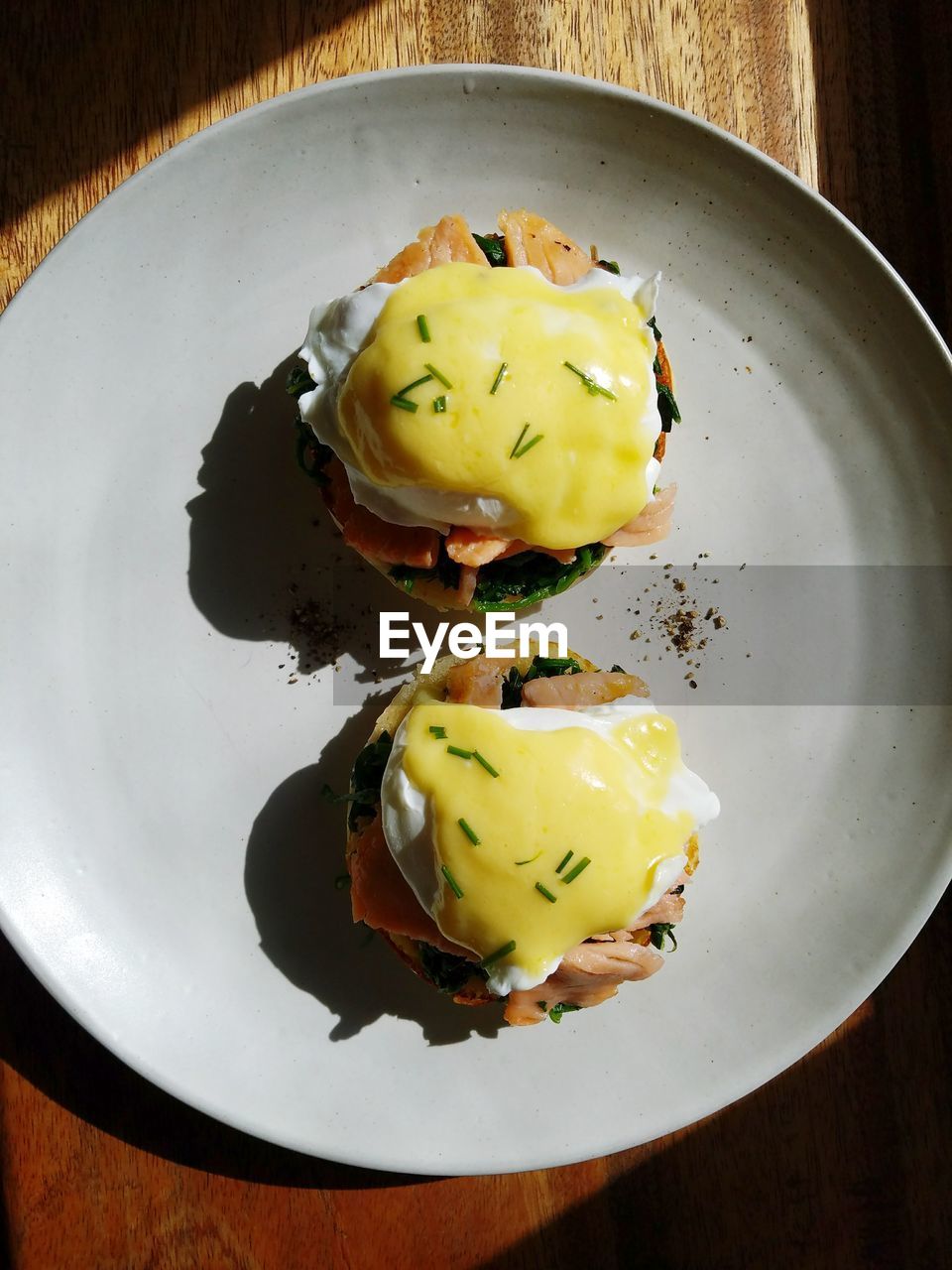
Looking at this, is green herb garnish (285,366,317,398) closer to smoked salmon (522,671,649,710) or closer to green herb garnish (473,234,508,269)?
green herb garnish (473,234,508,269)

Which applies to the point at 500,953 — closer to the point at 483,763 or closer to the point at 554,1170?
the point at 483,763

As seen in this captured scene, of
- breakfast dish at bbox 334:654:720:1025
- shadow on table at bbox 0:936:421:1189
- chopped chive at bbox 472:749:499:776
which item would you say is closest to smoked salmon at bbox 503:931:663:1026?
breakfast dish at bbox 334:654:720:1025

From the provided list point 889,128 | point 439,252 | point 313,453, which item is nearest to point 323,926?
point 313,453

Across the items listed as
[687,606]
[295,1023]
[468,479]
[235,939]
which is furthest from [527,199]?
[295,1023]

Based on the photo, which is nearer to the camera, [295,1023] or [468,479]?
[468,479]

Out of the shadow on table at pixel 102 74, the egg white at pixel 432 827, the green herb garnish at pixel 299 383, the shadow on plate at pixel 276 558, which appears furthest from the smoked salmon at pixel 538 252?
the egg white at pixel 432 827

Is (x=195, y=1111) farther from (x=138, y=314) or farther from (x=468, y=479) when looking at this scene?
(x=138, y=314)

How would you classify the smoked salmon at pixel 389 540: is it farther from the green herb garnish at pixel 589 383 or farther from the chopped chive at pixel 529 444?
the green herb garnish at pixel 589 383
